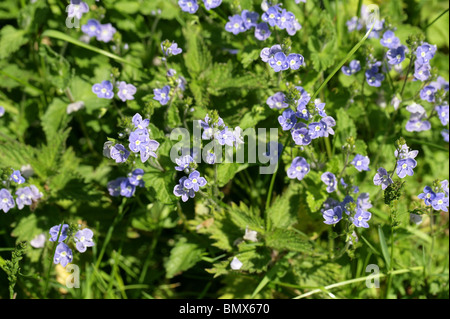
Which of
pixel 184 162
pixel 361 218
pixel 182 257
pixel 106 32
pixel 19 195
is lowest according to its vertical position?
pixel 182 257

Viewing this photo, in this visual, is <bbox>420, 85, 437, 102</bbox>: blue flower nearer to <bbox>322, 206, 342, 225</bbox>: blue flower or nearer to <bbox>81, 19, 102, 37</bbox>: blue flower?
<bbox>322, 206, 342, 225</bbox>: blue flower

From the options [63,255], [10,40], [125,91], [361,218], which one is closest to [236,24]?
[125,91]

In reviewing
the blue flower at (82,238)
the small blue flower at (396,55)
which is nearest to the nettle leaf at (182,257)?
the blue flower at (82,238)

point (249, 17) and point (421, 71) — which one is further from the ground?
point (249, 17)

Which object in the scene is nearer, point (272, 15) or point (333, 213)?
point (333, 213)

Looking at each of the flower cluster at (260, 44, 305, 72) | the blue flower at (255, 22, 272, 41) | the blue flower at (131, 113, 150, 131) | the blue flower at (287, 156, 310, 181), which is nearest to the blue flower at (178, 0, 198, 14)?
the blue flower at (255, 22, 272, 41)

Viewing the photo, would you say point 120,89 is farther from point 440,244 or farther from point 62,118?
point 440,244

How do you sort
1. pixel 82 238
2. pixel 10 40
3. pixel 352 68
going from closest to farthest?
pixel 82 238
pixel 352 68
pixel 10 40

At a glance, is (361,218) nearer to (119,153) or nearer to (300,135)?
(300,135)
